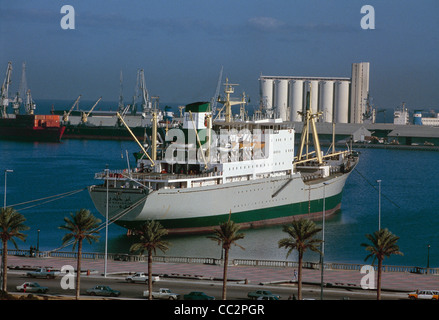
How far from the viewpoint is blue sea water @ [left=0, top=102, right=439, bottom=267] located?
164 ft

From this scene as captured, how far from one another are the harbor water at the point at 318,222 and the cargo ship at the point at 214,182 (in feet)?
5.17

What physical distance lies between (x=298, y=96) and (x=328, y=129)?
14.4 meters

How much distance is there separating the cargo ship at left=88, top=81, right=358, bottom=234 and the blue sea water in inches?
61.2

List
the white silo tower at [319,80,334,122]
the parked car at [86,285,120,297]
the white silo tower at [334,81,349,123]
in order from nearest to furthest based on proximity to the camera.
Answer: the parked car at [86,285,120,297], the white silo tower at [319,80,334,122], the white silo tower at [334,81,349,123]

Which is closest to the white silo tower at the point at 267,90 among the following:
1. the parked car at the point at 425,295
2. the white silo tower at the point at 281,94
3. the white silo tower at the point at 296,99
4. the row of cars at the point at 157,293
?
the white silo tower at the point at 281,94

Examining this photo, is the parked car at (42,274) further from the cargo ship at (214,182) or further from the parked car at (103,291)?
the cargo ship at (214,182)

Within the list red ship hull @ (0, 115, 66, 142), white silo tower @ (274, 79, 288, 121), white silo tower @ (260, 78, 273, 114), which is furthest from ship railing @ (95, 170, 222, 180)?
white silo tower @ (260, 78, 273, 114)

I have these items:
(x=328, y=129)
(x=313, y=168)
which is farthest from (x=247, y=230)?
(x=328, y=129)

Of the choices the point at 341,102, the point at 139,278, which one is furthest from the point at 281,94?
the point at 139,278

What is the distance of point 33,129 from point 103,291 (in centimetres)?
12321

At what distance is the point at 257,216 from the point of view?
190 feet

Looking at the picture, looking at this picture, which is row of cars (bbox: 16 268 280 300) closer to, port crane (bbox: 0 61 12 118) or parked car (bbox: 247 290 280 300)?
parked car (bbox: 247 290 280 300)

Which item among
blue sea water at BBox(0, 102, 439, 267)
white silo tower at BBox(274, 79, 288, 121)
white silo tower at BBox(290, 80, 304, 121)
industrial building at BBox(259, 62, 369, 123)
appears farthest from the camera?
white silo tower at BBox(274, 79, 288, 121)

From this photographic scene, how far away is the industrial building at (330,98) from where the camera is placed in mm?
158750
